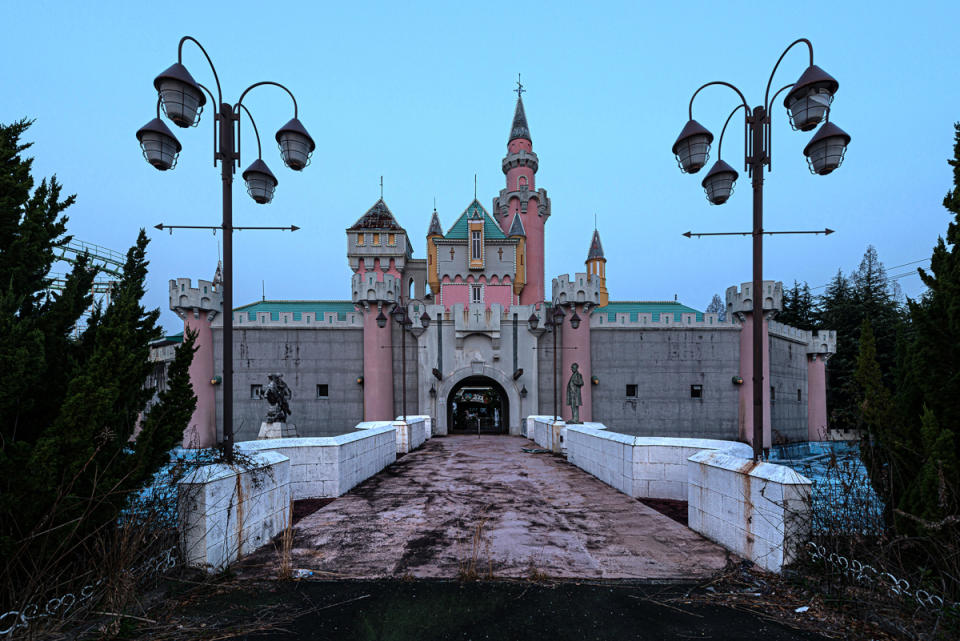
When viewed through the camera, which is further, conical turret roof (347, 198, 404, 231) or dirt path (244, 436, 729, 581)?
conical turret roof (347, 198, 404, 231)

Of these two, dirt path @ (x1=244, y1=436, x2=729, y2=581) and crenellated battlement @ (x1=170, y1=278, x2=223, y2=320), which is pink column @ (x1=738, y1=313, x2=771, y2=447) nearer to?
dirt path @ (x1=244, y1=436, x2=729, y2=581)

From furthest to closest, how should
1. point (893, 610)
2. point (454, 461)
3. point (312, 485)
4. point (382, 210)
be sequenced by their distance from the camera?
point (382, 210) < point (454, 461) < point (312, 485) < point (893, 610)

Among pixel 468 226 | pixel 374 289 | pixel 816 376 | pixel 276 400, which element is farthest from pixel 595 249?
pixel 276 400

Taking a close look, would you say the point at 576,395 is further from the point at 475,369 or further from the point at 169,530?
the point at 169,530

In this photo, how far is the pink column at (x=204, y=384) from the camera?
2133 centimetres

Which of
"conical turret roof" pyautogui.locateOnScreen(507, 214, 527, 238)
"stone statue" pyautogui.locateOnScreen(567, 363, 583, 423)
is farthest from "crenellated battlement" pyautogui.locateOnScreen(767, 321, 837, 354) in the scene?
"stone statue" pyautogui.locateOnScreen(567, 363, 583, 423)

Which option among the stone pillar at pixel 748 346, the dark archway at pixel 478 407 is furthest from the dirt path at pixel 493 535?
the stone pillar at pixel 748 346

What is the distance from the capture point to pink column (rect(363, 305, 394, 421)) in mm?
21922

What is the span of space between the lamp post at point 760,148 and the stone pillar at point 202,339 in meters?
22.8

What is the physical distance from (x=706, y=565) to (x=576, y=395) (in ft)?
37.0

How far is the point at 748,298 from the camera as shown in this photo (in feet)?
73.6

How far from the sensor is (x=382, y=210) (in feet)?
116

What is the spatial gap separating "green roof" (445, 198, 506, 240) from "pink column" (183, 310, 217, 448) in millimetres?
15298

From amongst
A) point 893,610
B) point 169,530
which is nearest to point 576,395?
point 893,610
